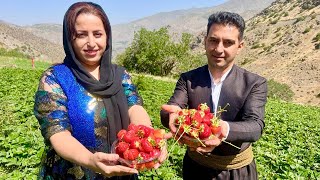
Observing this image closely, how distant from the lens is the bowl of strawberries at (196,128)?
2451 millimetres

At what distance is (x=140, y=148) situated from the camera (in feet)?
7.29

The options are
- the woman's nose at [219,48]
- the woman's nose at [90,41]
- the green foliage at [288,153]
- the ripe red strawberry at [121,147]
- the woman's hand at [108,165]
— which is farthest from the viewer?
the green foliage at [288,153]

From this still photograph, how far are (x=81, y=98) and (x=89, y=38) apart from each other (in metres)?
0.43

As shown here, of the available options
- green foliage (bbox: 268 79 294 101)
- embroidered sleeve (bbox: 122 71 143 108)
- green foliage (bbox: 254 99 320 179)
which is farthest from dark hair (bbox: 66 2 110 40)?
green foliage (bbox: 268 79 294 101)

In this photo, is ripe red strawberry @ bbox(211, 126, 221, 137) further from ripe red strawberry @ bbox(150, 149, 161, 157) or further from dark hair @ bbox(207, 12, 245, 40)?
dark hair @ bbox(207, 12, 245, 40)

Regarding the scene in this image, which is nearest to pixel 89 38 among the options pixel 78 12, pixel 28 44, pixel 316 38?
pixel 78 12

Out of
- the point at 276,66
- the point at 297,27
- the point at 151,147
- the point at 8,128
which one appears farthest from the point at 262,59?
the point at 151,147

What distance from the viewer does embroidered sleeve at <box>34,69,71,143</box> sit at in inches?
94.6

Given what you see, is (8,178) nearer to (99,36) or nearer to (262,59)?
(99,36)

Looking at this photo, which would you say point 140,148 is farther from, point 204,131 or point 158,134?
point 204,131

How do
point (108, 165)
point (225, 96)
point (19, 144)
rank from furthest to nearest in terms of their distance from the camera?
point (19, 144)
point (225, 96)
point (108, 165)

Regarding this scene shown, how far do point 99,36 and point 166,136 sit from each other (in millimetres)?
861

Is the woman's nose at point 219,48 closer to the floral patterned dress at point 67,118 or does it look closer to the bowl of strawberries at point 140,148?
the bowl of strawberries at point 140,148

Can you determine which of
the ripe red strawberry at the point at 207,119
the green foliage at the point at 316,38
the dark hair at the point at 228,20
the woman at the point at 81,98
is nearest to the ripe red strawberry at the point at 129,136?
the woman at the point at 81,98
